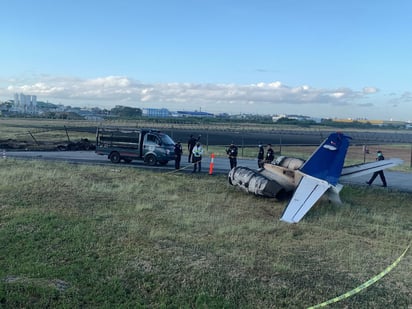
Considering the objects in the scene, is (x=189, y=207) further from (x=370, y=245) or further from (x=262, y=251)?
(x=370, y=245)

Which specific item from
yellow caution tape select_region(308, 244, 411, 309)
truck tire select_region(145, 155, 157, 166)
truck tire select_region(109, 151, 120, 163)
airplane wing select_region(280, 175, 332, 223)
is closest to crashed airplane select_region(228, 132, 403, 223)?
airplane wing select_region(280, 175, 332, 223)

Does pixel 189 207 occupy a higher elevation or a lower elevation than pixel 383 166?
lower

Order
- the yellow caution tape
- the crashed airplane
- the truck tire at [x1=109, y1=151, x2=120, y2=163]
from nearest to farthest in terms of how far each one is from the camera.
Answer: the yellow caution tape, the crashed airplane, the truck tire at [x1=109, y1=151, x2=120, y2=163]

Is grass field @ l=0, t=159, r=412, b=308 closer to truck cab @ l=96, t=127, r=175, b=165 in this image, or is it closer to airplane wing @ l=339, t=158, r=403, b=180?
airplane wing @ l=339, t=158, r=403, b=180

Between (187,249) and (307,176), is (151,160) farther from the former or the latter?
(187,249)

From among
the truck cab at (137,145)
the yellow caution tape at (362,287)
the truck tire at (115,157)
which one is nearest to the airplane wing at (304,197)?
the yellow caution tape at (362,287)

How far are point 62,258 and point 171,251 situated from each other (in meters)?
2.89

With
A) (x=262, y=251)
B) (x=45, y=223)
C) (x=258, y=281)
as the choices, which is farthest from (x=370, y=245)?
(x=45, y=223)

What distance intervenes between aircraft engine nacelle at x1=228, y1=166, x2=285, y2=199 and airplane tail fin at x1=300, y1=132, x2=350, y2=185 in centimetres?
156

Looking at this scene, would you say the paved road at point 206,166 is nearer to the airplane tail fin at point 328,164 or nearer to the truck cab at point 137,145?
the truck cab at point 137,145

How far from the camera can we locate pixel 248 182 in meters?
20.5

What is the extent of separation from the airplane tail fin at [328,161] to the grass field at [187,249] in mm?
1447

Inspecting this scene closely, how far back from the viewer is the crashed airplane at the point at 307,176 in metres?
16.7

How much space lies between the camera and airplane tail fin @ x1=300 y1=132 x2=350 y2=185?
1864 centimetres
